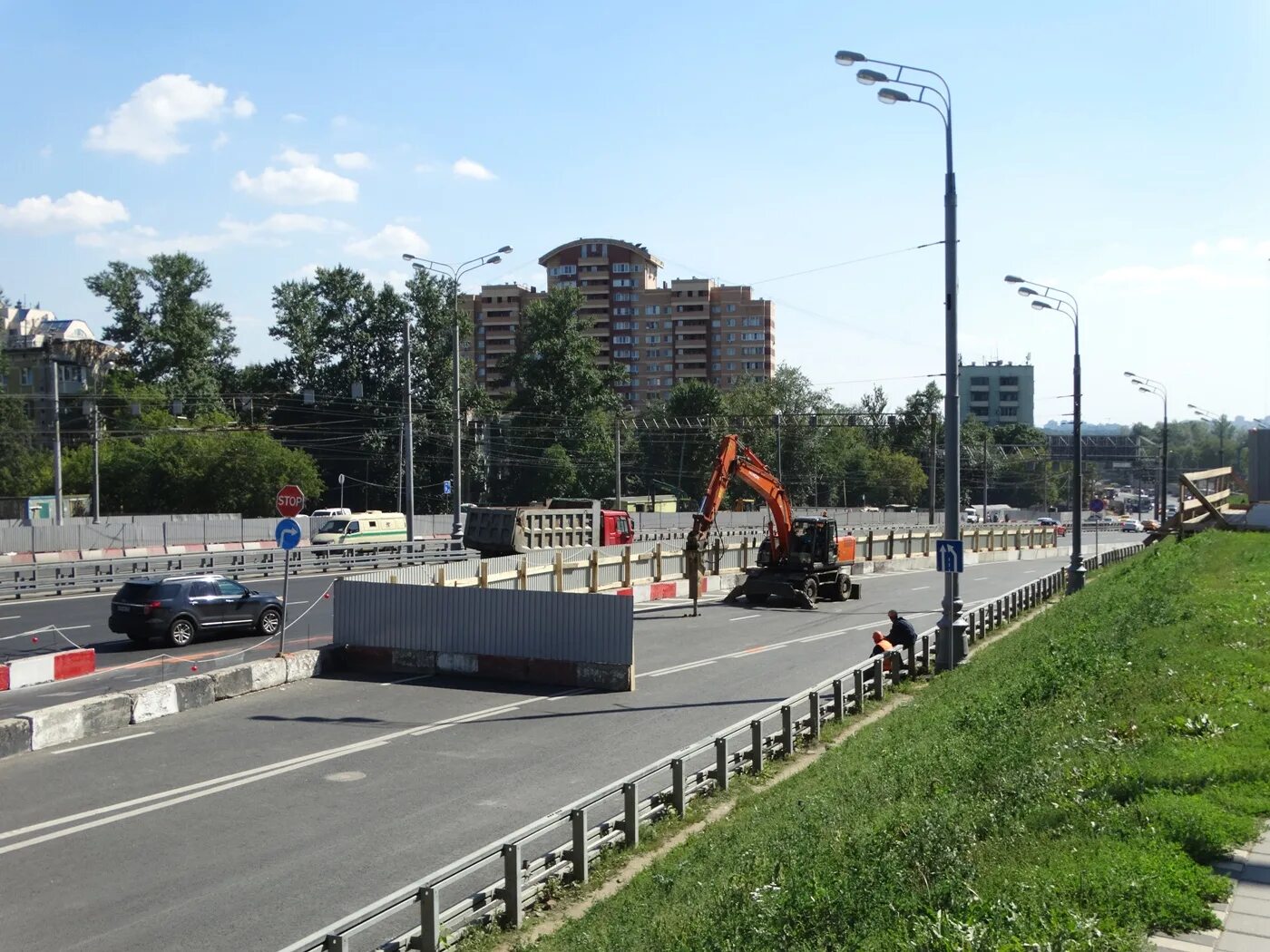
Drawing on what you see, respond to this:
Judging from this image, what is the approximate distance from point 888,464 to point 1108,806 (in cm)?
10077

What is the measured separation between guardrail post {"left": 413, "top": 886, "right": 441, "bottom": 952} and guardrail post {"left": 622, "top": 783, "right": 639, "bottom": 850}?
2896 millimetres

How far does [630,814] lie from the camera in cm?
1045

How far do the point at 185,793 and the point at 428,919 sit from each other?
5.94m

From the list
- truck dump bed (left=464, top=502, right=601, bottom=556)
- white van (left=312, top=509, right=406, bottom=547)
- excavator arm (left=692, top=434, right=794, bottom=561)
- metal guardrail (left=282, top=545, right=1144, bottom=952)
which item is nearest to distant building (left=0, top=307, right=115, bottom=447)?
white van (left=312, top=509, right=406, bottom=547)

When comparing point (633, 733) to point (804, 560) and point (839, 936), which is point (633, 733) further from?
point (804, 560)

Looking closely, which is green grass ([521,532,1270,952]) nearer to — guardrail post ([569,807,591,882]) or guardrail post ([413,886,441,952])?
guardrail post ([569,807,591,882])

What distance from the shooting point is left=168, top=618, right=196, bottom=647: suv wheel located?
24.3 meters

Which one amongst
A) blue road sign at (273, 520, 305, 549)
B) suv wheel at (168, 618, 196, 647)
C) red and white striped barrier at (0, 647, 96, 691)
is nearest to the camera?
red and white striped barrier at (0, 647, 96, 691)

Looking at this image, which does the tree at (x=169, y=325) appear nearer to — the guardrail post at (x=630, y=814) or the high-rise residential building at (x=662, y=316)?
the high-rise residential building at (x=662, y=316)

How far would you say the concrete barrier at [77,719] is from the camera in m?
14.4

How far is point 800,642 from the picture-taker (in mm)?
25406

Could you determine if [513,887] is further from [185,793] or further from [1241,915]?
[185,793]

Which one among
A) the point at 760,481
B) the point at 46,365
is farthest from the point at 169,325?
the point at 760,481

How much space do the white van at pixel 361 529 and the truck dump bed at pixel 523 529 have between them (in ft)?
33.4
